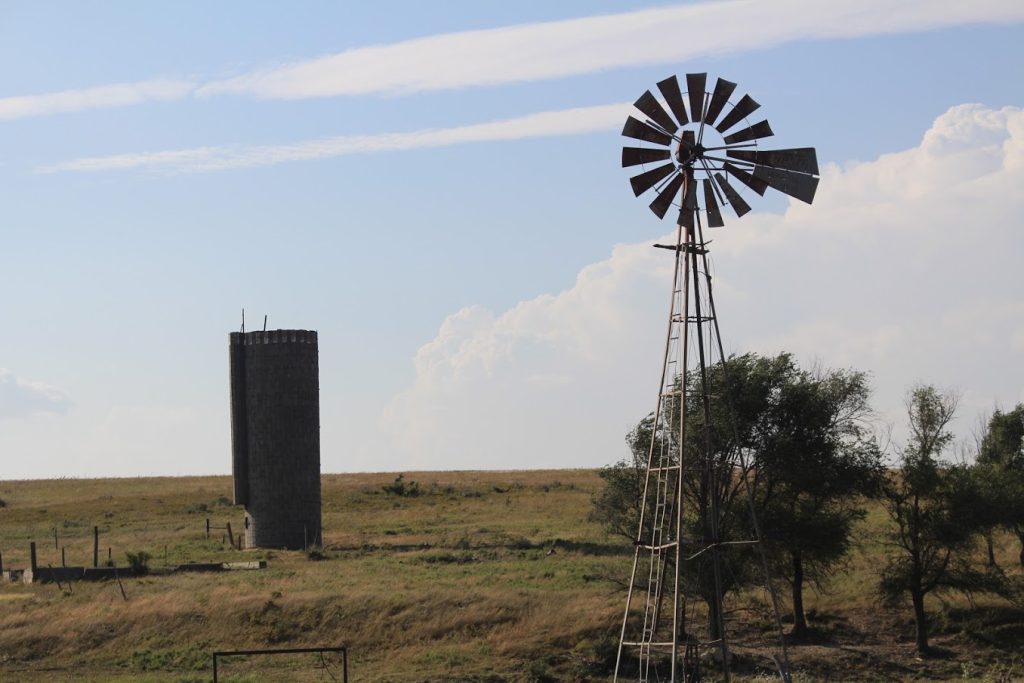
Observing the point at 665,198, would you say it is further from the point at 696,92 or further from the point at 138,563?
the point at 138,563

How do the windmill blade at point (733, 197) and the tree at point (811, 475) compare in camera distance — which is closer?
the windmill blade at point (733, 197)

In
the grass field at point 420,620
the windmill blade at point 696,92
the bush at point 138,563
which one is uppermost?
the windmill blade at point 696,92

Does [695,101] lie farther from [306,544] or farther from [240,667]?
[306,544]

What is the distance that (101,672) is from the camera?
35.2 metres

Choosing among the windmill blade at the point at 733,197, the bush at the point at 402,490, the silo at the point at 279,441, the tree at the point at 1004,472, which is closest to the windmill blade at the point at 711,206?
the windmill blade at the point at 733,197

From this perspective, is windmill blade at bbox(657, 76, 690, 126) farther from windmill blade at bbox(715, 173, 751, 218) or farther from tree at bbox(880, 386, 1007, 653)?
tree at bbox(880, 386, 1007, 653)

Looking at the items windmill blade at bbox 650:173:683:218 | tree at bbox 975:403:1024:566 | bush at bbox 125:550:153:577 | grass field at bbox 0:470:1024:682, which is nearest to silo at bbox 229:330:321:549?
grass field at bbox 0:470:1024:682

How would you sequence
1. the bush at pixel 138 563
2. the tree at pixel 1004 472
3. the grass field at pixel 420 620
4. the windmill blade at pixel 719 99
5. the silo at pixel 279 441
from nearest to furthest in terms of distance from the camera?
the windmill blade at pixel 719 99, the grass field at pixel 420 620, the tree at pixel 1004 472, the bush at pixel 138 563, the silo at pixel 279 441

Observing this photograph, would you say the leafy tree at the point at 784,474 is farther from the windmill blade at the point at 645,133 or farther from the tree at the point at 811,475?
the windmill blade at the point at 645,133

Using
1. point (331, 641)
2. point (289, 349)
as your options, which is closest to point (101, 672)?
point (331, 641)

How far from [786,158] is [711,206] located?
1738 mm

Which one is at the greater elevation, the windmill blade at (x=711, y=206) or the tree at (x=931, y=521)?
the windmill blade at (x=711, y=206)

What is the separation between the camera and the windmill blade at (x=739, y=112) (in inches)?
1080

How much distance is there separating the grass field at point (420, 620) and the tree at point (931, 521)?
129cm
